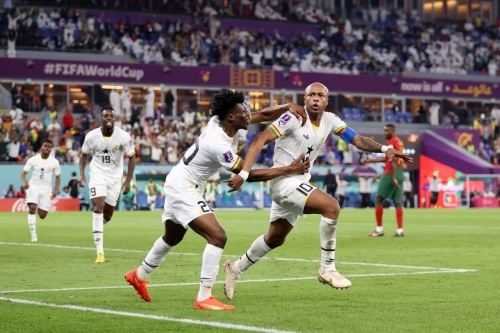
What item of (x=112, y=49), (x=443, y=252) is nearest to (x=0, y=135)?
(x=112, y=49)

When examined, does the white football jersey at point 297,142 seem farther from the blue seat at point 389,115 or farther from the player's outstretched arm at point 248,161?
the blue seat at point 389,115

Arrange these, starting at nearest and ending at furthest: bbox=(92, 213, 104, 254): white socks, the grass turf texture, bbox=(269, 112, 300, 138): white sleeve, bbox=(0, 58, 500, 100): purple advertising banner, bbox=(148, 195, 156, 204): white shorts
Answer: the grass turf texture
bbox=(269, 112, 300, 138): white sleeve
bbox=(92, 213, 104, 254): white socks
bbox=(148, 195, 156, 204): white shorts
bbox=(0, 58, 500, 100): purple advertising banner

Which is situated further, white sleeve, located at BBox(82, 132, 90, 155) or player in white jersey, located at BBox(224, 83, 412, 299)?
white sleeve, located at BBox(82, 132, 90, 155)

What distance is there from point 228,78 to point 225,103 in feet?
146

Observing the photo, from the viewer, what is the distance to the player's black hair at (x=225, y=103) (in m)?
9.24

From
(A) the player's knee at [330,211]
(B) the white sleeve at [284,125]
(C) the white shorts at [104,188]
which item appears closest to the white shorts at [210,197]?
(C) the white shorts at [104,188]

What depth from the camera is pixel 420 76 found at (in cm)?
6028

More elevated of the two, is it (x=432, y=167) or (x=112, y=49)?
(x=112, y=49)

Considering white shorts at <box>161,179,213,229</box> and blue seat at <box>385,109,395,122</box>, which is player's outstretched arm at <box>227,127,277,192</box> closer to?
white shorts at <box>161,179,213,229</box>

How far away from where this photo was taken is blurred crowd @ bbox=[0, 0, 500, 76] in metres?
49.8

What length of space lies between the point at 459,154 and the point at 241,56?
14104mm

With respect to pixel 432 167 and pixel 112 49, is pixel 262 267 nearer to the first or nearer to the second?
pixel 112 49

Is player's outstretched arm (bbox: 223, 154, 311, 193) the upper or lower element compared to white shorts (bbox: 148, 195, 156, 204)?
upper

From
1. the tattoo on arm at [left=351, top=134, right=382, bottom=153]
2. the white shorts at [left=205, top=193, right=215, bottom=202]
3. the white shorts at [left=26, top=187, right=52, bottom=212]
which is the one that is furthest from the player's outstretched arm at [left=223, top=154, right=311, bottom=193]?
the white shorts at [left=205, top=193, right=215, bottom=202]
